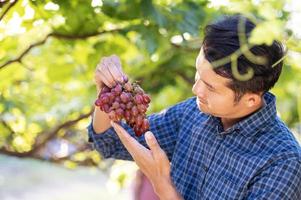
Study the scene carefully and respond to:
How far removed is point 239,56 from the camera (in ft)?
6.36

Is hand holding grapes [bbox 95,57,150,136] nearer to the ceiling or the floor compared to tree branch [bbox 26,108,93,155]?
nearer to the ceiling

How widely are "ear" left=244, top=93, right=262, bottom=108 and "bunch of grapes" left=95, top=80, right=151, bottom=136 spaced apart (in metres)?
0.26

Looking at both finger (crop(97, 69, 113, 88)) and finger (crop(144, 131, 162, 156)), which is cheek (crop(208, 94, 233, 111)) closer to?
finger (crop(144, 131, 162, 156))

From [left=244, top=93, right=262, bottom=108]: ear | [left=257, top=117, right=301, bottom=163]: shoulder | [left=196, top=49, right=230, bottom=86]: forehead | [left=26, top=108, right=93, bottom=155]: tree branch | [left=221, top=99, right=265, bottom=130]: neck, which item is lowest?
[left=26, top=108, right=93, bottom=155]: tree branch

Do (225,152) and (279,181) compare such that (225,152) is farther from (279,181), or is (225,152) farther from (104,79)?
(104,79)

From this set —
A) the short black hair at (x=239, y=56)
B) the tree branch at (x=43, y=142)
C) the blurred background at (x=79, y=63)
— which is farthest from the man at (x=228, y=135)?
the tree branch at (x=43, y=142)

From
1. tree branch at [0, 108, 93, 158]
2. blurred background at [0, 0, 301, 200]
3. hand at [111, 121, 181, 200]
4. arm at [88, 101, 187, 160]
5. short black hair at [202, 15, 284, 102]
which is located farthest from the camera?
tree branch at [0, 108, 93, 158]

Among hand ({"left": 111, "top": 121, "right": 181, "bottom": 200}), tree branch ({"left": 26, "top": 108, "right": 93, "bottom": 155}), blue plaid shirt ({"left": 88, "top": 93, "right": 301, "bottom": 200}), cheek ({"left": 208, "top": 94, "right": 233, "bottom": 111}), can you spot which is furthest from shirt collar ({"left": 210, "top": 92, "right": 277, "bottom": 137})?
tree branch ({"left": 26, "top": 108, "right": 93, "bottom": 155})

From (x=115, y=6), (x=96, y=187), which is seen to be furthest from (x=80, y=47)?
(x=96, y=187)

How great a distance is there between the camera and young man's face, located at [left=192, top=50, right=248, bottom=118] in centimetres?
201

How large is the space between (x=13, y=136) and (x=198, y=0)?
0.97m

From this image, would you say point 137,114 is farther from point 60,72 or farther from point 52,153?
point 52,153

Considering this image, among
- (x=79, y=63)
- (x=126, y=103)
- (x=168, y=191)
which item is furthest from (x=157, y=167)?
(x=79, y=63)

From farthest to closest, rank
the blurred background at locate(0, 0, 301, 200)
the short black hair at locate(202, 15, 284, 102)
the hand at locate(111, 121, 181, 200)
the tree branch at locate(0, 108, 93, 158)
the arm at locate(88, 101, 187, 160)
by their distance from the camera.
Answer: the tree branch at locate(0, 108, 93, 158) → the blurred background at locate(0, 0, 301, 200) → the arm at locate(88, 101, 187, 160) → the hand at locate(111, 121, 181, 200) → the short black hair at locate(202, 15, 284, 102)
